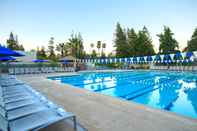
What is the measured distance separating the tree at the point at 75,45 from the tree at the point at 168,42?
19349 millimetres

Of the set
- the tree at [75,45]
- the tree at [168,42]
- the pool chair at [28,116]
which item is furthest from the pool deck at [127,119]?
the tree at [75,45]

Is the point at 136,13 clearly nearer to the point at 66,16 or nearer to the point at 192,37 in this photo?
the point at 66,16

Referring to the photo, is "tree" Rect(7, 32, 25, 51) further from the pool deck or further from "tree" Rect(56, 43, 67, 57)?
the pool deck

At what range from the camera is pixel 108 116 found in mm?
3158

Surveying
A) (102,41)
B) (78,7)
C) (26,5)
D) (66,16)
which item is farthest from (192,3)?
(102,41)

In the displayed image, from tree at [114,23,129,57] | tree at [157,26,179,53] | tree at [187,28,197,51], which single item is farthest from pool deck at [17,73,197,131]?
tree at [114,23,129,57]

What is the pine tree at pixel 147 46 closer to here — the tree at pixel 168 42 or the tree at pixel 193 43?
the tree at pixel 168 42

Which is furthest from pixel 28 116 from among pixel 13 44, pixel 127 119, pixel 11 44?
pixel 13 44

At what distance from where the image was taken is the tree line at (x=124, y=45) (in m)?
30.5

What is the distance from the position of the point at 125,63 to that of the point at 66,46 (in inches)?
811

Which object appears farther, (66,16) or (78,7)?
(66,16)

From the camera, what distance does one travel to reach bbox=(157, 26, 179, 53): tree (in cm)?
3030

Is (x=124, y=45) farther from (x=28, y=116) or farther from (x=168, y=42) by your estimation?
(x=28, y=116)

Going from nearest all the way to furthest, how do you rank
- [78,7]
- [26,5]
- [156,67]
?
[26,5], [78,7], [156,67]
